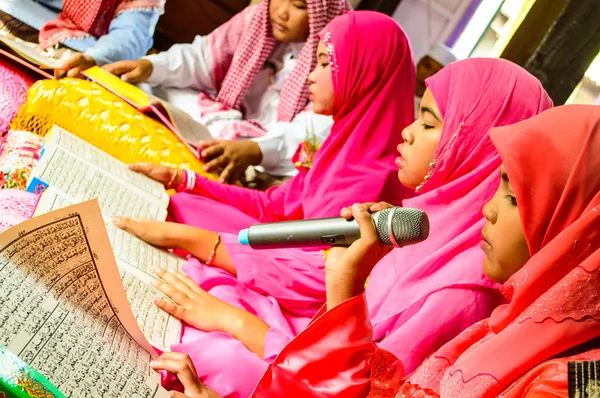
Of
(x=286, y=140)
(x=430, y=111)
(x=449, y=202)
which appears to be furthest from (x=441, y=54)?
(x=449, y=202)

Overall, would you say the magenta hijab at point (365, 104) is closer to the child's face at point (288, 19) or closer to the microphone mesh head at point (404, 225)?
the child's face at point (288, 19)

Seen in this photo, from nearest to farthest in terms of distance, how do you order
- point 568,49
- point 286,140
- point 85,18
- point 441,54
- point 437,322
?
point 437,322
point 286,140
point 85,18
point 568,49
point 441,54

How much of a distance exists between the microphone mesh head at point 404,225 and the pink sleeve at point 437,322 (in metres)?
0.25

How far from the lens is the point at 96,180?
1.42 meters

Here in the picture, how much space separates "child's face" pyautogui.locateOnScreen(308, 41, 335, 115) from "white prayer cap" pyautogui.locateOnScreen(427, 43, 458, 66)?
4.27 ft

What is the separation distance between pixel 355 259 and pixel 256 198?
35.9 inches

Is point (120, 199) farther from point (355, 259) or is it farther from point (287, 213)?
point (355, 259)

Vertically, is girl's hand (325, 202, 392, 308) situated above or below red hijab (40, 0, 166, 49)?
above

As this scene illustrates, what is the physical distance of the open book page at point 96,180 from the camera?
1310 millimetres

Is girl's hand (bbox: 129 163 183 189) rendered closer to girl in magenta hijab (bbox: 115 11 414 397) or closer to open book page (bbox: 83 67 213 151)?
girl in magenta hijab (bbox: 115 11 414 397)

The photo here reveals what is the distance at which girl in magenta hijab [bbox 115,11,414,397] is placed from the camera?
1.18 metres

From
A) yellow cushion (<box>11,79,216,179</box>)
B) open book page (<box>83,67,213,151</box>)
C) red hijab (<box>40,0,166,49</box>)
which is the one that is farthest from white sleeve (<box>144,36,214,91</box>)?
yellow cushion (<box>11,79,216,179</box>)

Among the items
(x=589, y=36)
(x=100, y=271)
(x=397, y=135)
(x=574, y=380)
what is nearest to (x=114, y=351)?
(x=100, y=271)

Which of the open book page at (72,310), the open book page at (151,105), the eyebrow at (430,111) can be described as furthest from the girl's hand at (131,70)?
the open book page at (72,310)
